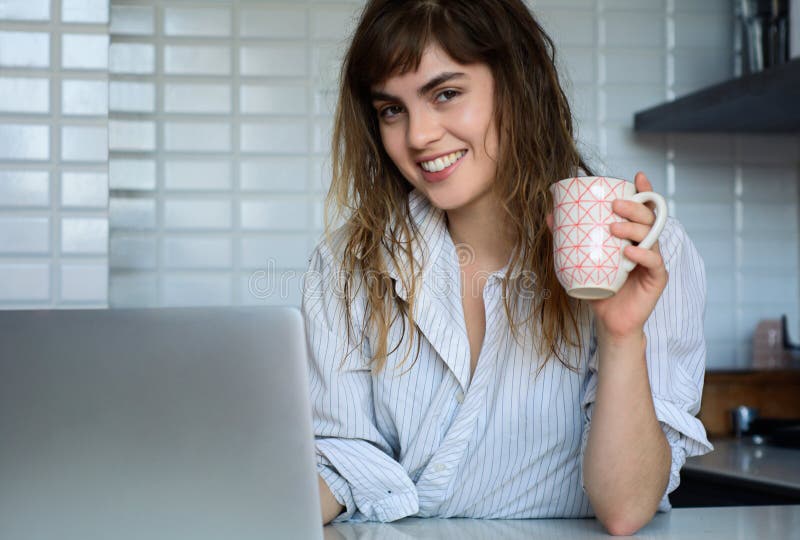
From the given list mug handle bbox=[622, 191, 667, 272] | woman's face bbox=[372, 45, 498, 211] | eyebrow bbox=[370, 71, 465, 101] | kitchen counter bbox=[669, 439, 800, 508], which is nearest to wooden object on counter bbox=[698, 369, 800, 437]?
kitchen counter bbox=[669, 439, 800, 508]

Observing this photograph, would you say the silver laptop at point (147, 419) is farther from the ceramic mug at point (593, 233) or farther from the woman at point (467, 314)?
the woman at point (467, 314)

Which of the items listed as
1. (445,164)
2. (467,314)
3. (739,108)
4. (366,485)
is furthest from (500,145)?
(739,108)

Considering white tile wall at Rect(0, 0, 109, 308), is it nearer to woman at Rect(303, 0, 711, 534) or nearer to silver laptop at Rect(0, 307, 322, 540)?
woman at Rect(303, 0, 711, 534)

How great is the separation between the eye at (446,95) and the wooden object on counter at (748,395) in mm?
1296

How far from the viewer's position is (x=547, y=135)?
1337 millimetres

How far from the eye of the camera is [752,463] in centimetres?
175

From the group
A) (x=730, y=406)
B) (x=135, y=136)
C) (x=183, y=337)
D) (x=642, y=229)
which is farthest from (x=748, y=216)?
(x=183, y=337)

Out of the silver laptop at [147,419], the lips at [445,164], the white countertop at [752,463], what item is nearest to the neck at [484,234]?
the lips at [445,164]

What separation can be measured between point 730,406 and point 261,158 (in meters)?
1.29

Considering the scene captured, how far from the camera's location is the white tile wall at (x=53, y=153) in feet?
5.80

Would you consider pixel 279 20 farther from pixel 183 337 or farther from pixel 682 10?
pixel 183 337

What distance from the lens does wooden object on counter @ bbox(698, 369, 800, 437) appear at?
89.3 inches

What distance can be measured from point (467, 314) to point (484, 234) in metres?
0.12

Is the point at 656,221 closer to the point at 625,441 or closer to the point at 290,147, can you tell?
the point at 625,441
